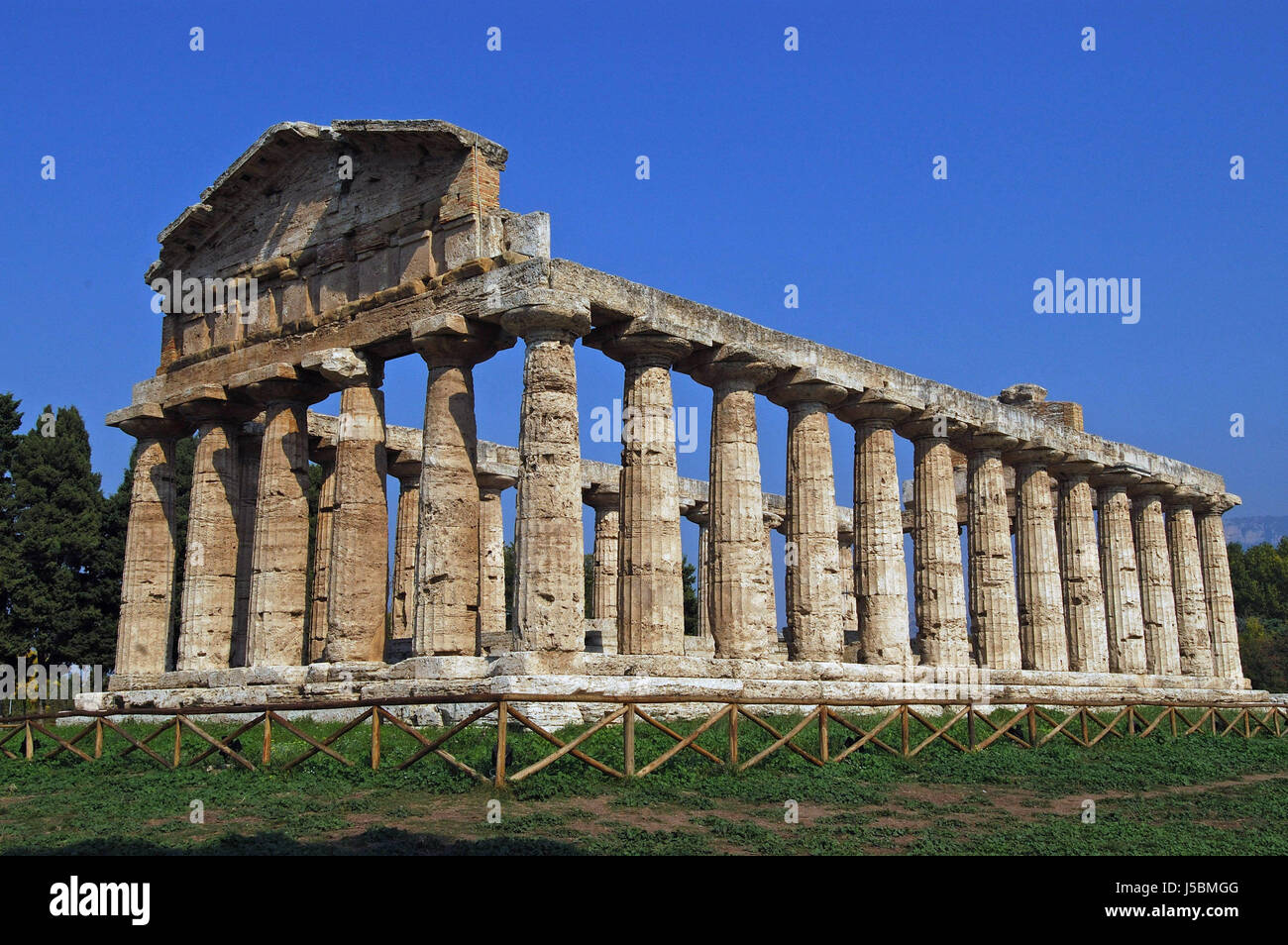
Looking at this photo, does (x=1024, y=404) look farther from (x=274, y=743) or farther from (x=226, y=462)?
(x=274, y=743)

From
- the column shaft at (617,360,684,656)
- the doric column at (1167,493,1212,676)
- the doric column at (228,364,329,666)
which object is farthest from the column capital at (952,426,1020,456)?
the doric column at (228,364,329,666)

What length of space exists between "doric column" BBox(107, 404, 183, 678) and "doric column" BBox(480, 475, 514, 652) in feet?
29.6

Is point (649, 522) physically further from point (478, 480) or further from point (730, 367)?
point (478, 480)

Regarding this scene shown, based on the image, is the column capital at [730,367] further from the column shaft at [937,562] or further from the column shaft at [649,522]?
the column shaft at [937,562]

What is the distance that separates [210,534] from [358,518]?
17.8ft

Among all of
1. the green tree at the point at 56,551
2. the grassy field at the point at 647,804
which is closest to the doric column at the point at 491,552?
the grassy field at the point at 647,804

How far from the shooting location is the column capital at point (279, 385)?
28.1 metres

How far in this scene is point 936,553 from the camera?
1312 inches

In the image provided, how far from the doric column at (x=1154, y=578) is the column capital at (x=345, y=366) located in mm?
27234

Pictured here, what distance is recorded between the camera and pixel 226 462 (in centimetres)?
3034

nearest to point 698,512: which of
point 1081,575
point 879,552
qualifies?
point 1081,575

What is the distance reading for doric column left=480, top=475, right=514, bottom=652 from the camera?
1461 inches
